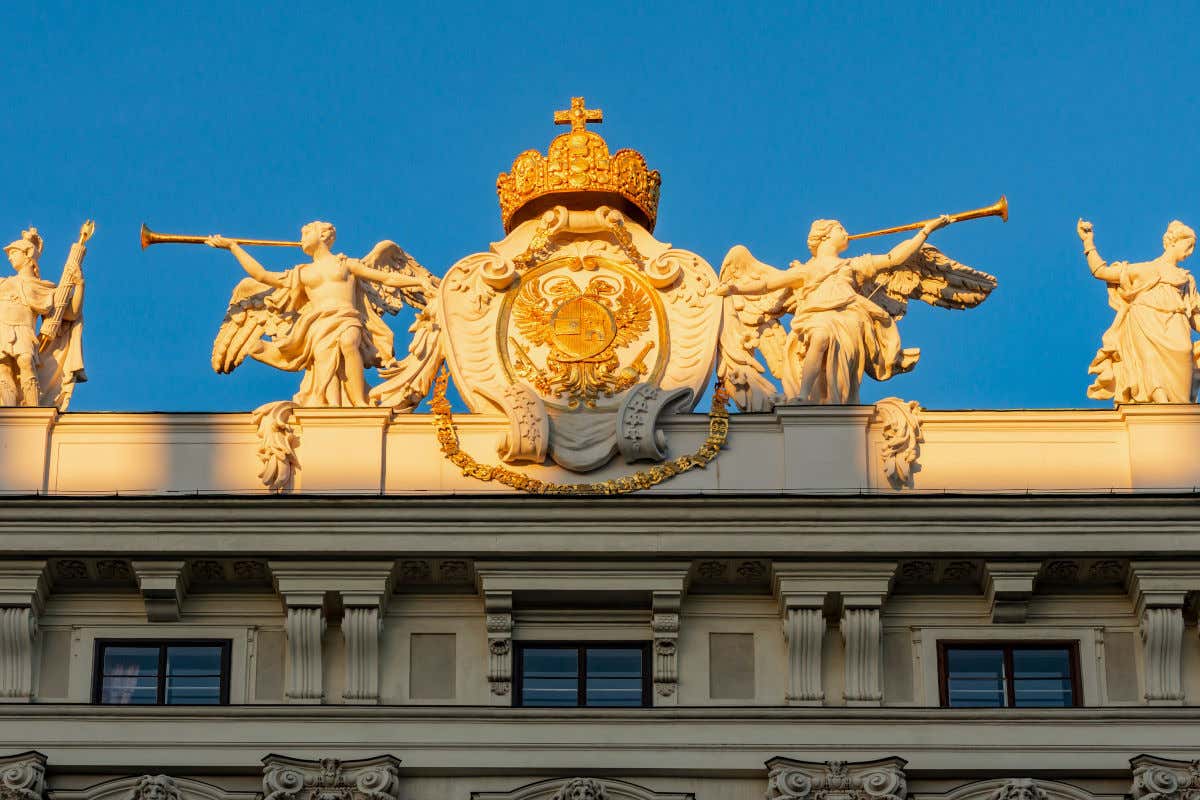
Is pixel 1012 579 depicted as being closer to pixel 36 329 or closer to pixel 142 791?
pixel 142 791

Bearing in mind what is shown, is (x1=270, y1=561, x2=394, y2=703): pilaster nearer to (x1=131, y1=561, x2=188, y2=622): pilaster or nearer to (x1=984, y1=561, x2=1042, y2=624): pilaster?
(x1=131, y1=561, x2=188, y2=622): pilaster

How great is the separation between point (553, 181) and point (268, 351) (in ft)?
9.88

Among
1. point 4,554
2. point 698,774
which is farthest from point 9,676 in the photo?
point 698,774

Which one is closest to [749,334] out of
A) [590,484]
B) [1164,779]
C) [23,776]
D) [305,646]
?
[590,484]

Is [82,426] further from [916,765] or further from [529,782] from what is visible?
[916,765]

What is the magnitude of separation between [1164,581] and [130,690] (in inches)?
338

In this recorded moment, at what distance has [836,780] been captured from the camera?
Result: 83.6ft

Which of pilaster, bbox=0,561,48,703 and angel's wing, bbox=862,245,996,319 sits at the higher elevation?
angel's wing, bbox=862,245,996,319

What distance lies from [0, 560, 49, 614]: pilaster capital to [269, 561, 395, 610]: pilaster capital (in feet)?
6.30

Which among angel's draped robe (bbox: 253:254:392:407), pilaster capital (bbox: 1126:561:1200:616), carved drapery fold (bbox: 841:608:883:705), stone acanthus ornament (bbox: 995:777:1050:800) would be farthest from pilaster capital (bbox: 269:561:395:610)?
pilaster capital (bbox: 1126:561:1200:616)

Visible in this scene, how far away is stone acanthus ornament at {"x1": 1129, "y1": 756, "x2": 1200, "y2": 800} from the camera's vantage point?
2531cm

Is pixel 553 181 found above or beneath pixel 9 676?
above

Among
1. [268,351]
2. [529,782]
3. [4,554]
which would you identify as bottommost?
[529,782]

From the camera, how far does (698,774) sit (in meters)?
25.6
